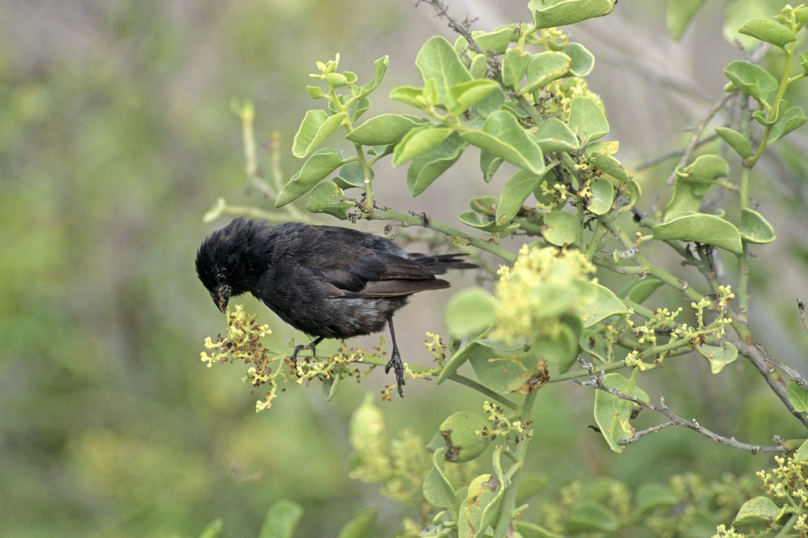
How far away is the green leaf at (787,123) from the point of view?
60.7 inches

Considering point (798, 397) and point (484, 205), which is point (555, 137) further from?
point (798, 397)

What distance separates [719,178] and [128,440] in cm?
442

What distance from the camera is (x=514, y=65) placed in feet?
4.58

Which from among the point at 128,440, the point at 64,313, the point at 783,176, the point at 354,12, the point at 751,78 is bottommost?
the point at 751,78

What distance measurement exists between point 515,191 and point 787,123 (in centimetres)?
72

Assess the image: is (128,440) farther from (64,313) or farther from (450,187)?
(450,187)

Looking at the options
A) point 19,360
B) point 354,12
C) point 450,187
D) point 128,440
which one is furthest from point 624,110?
point 19,360

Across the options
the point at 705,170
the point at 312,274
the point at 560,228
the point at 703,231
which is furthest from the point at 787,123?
the point at 312,274

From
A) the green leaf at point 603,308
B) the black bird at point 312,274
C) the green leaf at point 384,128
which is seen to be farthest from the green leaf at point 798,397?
the black bird at point 312,274

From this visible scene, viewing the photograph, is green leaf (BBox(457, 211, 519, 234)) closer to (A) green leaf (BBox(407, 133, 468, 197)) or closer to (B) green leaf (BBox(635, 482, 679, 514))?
(A) green leaf (BBox(407, 133, 468, 197))

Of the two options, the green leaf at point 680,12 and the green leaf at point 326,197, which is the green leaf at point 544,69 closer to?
the green leaf at point 326,197

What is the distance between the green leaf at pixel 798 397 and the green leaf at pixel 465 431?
2.29 ft

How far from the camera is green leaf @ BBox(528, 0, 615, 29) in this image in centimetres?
135

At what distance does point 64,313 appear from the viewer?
5.16 meters
